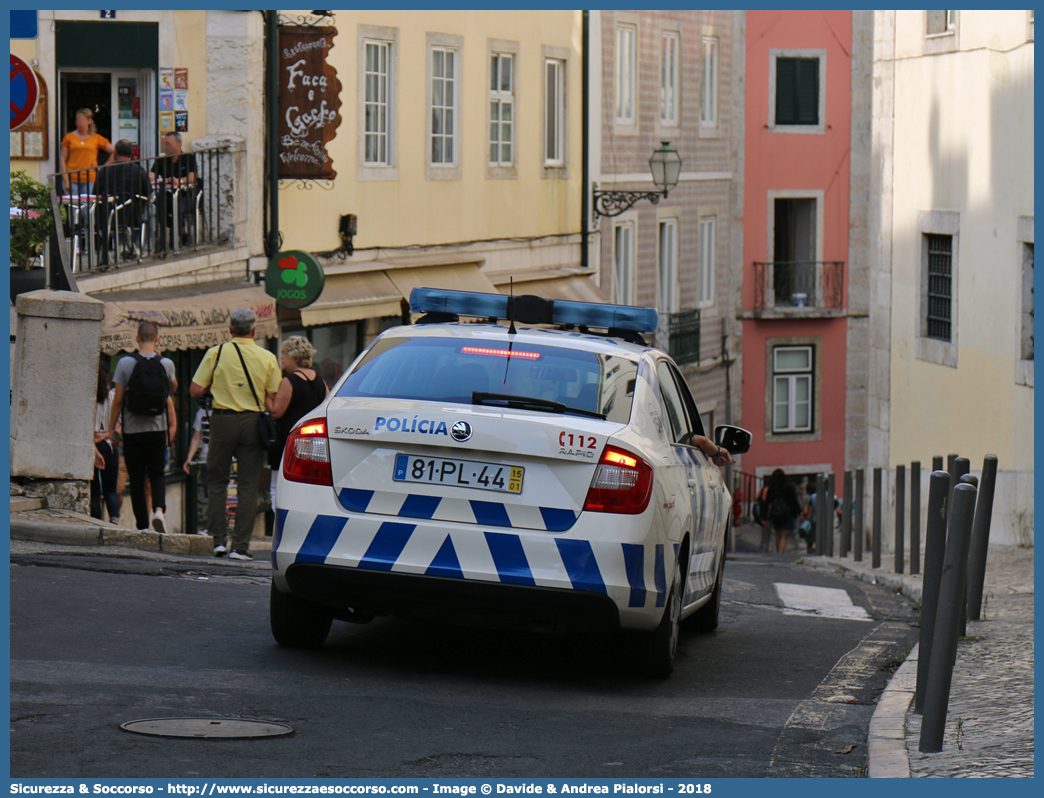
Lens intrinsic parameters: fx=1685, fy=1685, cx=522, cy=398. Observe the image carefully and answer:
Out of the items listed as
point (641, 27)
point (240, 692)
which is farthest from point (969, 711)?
point (641, 27)

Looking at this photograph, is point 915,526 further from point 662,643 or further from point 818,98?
point 818,98

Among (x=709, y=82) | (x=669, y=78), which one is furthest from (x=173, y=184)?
(x=709, y=82)

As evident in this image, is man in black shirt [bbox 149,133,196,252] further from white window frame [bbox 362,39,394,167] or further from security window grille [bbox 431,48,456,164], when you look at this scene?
security window grille [bbox 431,48,456,164]

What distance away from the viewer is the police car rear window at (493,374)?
7508 millimetres

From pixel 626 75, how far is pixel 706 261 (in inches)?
271

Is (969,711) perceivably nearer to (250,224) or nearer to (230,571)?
(230,571)

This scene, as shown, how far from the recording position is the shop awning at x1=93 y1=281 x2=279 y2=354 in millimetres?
17500

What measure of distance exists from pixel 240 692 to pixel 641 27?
1148 inches

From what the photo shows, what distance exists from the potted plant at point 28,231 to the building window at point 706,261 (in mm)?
24539

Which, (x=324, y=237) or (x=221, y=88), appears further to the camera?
(x=324, y=237)

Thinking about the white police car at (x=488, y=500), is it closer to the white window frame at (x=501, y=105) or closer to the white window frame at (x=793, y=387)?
the white window frame at (x=501, y=105)

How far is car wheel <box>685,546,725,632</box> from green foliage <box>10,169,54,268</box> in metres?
7.91

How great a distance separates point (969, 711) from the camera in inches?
286

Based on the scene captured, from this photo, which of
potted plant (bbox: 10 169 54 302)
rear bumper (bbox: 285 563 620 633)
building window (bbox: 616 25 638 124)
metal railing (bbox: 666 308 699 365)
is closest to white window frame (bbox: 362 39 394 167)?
potted plant (bbox: 10 169 54 302)
